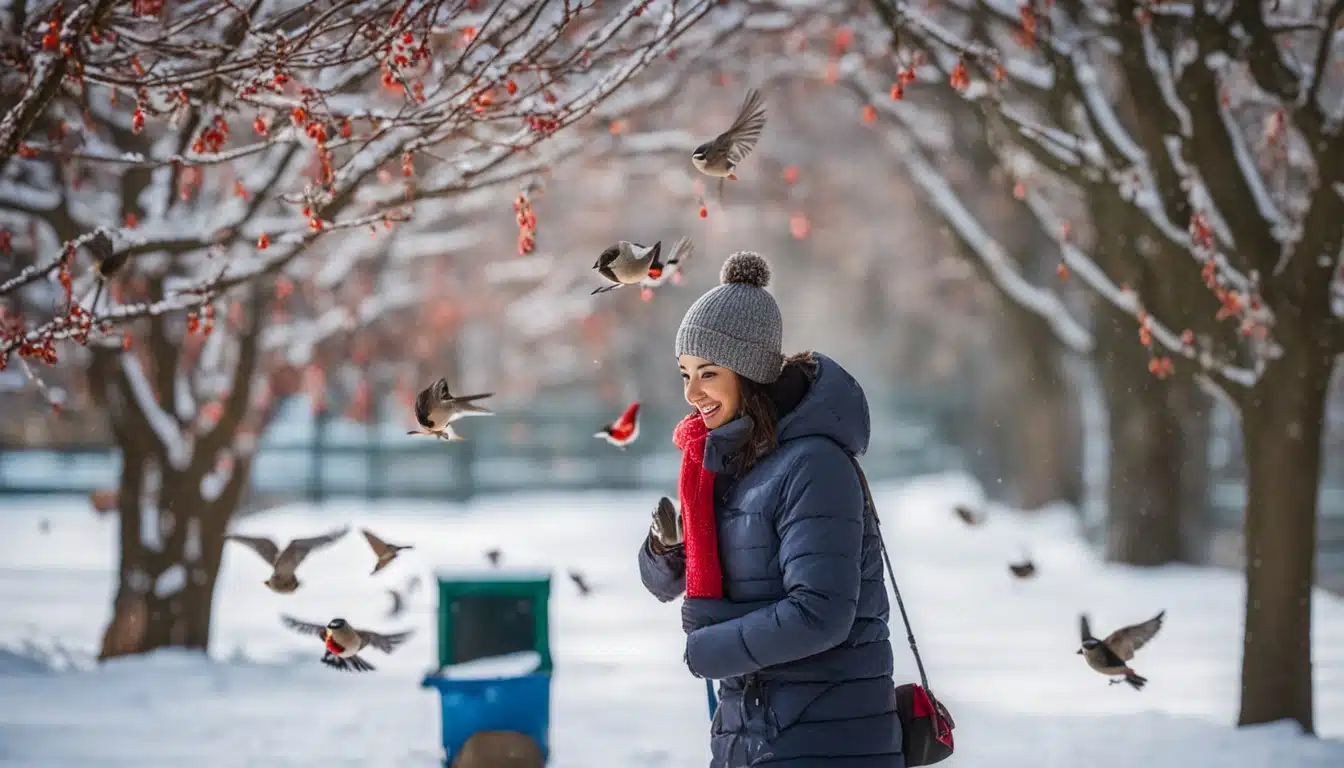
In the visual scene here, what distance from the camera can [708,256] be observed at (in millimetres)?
34344

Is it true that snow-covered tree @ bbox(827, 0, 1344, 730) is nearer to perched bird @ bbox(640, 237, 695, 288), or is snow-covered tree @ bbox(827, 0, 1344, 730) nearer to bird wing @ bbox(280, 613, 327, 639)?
perched bird @ bbox(640, 237, 695, 288)

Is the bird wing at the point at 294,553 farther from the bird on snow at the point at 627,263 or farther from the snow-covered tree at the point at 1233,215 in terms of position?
the snow-covered tree at the point at 1233,215

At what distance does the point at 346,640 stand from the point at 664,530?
1705 mm

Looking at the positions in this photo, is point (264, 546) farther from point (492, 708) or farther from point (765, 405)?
point (765, 405)

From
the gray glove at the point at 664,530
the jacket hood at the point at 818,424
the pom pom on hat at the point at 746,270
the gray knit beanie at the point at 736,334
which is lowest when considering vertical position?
the gray glove at the point at 664,530

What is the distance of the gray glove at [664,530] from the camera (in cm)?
346

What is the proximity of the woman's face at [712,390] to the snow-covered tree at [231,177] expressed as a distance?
1.59 metres

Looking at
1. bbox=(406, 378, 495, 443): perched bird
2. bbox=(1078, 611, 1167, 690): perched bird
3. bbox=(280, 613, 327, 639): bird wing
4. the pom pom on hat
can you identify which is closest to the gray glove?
the pom pom on hat

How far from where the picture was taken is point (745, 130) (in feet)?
14.6

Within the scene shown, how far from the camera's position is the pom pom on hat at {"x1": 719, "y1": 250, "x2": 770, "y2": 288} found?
3.45 metres

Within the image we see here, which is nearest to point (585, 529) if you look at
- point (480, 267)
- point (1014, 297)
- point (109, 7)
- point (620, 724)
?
point (480, 267)

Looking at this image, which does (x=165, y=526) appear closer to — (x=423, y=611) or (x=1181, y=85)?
(x=423, y=611)

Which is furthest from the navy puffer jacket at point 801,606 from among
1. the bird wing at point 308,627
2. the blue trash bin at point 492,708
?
the blue trash bin at point 492,708

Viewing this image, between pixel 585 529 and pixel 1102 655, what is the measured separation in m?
15.2
